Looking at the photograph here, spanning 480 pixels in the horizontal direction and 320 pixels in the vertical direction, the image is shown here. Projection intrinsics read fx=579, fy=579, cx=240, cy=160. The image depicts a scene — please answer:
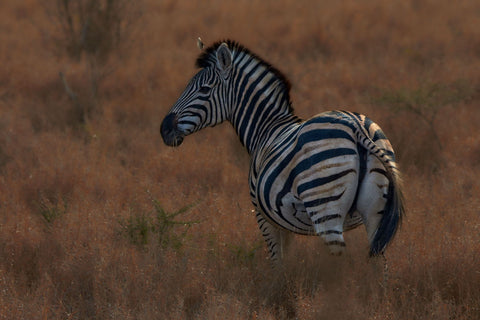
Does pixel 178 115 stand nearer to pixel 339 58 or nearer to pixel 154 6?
pixel 339 58

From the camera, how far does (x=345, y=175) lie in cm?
345

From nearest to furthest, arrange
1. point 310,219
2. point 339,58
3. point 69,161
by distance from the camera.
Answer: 1. point 310,219
2. point 69,161
3. point 339,58

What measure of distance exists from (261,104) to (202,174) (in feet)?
7.71

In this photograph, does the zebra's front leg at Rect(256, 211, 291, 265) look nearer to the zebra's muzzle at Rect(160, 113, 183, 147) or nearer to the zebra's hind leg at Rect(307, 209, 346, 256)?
the zebra's hind leg at Rect(307, 209, 346, 256)

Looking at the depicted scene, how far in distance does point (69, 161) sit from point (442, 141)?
4635 millimetres

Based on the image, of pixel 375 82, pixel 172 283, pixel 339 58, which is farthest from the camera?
pixel 339 58

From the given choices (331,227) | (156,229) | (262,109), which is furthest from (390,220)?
(156,229)

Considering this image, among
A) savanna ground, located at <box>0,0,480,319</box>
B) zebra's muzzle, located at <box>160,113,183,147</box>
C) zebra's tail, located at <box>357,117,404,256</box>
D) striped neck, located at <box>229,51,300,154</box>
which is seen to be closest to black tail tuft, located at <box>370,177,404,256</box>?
zebra's tail, located at <box>357,117,404,256</box>

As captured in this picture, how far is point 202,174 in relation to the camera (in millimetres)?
6590

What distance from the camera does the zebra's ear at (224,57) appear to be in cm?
436

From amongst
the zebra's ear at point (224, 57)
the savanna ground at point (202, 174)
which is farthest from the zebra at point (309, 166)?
the savanna ground at point (202, 174)

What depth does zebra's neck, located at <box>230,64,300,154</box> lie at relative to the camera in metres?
4.35

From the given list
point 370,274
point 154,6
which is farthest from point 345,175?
point 154,6

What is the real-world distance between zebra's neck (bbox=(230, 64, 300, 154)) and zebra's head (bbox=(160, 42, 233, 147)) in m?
0.16
